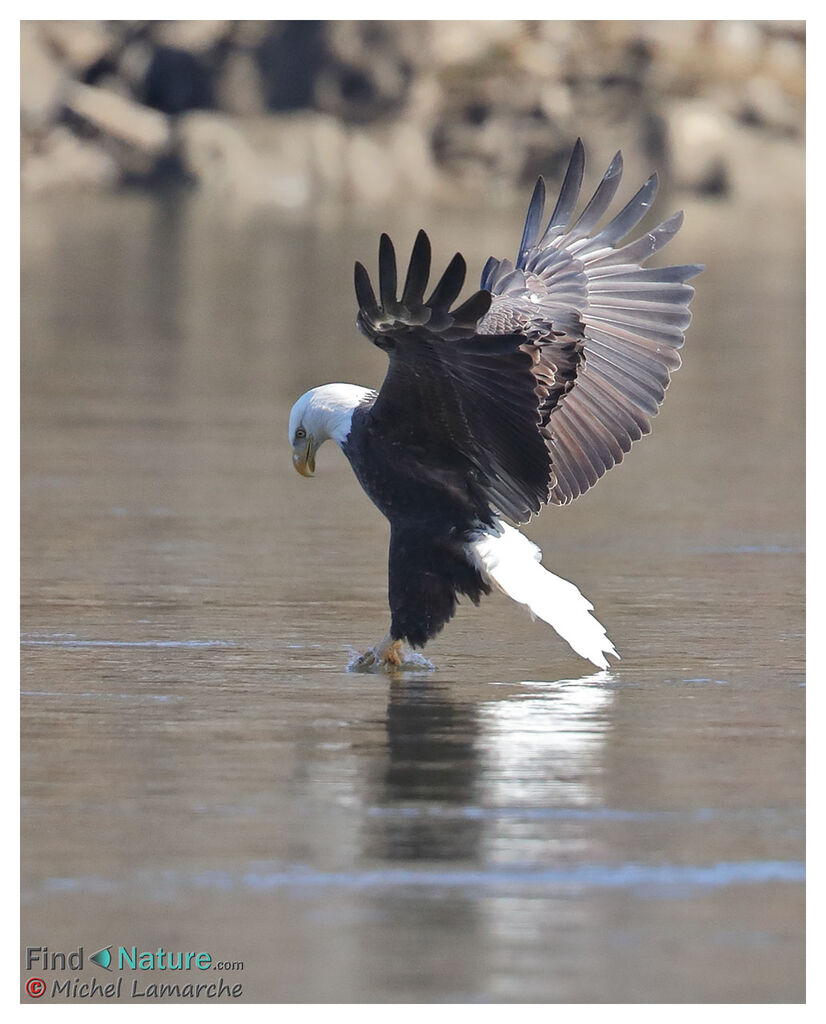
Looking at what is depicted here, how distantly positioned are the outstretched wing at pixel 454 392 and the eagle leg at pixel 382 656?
50cm

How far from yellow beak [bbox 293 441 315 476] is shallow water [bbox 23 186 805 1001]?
509 mm

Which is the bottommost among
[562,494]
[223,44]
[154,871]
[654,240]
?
[154,871]

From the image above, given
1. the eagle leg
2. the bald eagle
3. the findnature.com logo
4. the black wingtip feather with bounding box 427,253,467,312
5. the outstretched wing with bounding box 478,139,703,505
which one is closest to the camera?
the findnature.com logo

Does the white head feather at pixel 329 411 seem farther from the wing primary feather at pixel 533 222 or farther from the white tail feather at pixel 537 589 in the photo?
the wing primary feather at pixel 533 222

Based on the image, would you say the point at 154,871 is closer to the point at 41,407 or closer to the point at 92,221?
the point at 41,407

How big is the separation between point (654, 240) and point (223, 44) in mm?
28444

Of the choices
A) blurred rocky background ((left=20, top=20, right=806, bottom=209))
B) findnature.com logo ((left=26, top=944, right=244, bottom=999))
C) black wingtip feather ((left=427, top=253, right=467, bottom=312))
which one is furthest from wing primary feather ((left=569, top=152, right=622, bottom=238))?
blurred rocky background ((left=20, top=20, right=806, bottom=209))

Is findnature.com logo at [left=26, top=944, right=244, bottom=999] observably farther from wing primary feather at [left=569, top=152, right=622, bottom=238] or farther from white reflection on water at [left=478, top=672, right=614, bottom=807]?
wing primary feather at [left=569, top=152, right=622, bottom=238]

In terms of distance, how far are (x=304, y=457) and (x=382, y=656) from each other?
31.0 inches

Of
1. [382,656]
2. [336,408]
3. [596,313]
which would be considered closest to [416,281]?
Answer: [336,408]

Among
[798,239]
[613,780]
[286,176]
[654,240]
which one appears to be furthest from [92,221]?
Result: [613,780]

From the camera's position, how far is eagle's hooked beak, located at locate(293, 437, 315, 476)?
6.81 metres

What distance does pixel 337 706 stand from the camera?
231 inches

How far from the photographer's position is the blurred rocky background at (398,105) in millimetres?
31828
